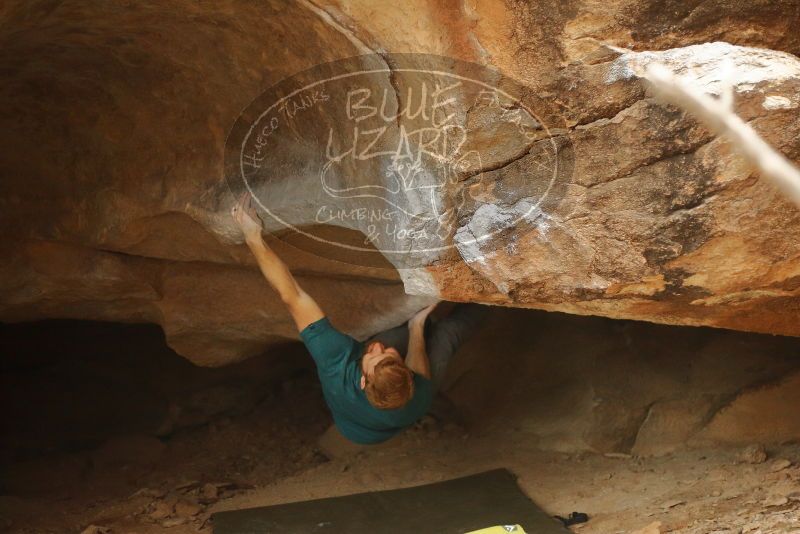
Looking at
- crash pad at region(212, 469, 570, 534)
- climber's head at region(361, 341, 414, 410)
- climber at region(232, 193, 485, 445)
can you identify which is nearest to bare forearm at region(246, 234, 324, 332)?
climber at region(232, 193, 485, 445)

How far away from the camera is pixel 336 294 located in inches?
121

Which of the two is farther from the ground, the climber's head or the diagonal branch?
the diagonal branch

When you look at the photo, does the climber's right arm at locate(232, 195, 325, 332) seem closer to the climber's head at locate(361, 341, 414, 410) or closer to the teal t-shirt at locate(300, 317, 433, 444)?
the teal t-shirt at locate(300, 317, 433, 444)

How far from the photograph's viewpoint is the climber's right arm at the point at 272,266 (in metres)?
2.66

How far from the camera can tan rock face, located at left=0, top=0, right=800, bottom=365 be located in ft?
5.65

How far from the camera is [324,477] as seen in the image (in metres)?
3.26

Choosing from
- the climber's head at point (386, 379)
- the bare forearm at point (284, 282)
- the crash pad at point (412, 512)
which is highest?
the bare forearm at point (284, 282)

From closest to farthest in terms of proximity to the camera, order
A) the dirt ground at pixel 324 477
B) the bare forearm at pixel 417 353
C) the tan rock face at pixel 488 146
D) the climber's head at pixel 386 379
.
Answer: the tan rock face at pixel 488 146
the dirt ground at pixel 324 477
the climber's head at pixel 386 379
the bare forearm at pixel 417 353

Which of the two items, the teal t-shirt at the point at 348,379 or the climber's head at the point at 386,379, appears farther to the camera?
the teal t-shirt at the point at 348,379

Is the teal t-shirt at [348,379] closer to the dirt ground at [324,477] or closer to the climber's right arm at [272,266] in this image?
the climber's right arm at [272,266]

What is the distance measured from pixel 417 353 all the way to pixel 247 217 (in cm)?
73

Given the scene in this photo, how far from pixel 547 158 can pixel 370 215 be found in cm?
63

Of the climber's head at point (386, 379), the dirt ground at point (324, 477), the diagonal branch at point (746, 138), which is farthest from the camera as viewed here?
the climber's head at point (386, 379)

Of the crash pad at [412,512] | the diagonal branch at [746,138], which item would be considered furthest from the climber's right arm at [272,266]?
the diagonal branch at [746,138]
